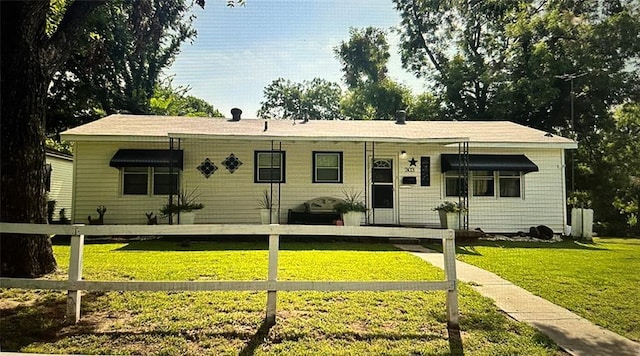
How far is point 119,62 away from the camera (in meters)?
12.8

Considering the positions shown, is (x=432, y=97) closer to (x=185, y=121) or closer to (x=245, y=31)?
(x=185, y=121)

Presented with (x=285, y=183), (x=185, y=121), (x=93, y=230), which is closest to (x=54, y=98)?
(x=185, y=121)

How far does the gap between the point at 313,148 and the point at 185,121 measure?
4.40m

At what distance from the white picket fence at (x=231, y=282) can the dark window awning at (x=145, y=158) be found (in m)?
6.93

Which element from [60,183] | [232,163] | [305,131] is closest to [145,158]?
[232,163]

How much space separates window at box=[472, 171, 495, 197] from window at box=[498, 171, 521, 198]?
264mm

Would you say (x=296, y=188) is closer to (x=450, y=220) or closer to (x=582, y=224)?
(x=450, y=220)

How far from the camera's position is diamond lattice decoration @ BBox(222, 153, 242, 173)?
1064 cm

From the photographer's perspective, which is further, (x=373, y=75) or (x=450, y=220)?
(x=373, y=75)

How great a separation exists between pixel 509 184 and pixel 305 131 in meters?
6.18

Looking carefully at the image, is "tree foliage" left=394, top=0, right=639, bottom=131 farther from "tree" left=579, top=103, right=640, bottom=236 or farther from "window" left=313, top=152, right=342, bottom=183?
"window" left=313, top=152, right=342, bottom=183

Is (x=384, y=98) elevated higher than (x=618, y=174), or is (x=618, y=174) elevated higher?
(x=384, y=98)

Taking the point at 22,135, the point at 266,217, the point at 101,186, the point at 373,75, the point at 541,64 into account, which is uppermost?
the point at 373,75

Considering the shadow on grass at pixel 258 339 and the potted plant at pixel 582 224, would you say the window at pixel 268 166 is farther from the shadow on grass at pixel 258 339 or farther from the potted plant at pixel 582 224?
the potted plant at pixel 582 224
